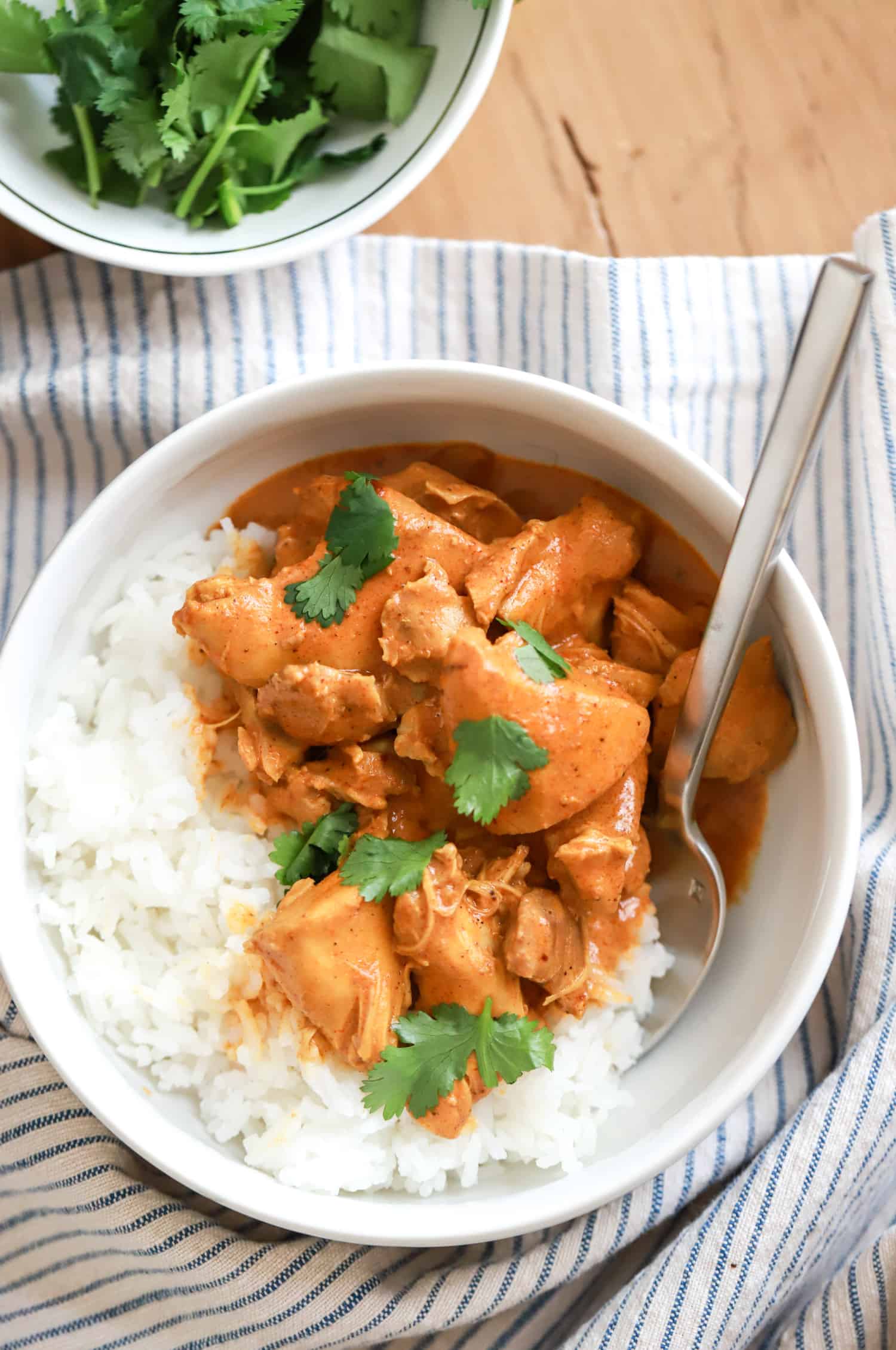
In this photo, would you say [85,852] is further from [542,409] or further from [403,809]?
[542,409]

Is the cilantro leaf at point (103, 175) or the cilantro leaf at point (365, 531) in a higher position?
the cilantro leaf at point (103, 175)

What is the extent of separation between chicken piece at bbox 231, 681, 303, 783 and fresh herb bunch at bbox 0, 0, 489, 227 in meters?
1.16

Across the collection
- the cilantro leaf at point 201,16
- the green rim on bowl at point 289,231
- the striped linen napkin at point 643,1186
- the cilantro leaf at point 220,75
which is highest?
the cilantro leaf at point 201,16

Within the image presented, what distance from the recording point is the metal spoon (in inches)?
69.0

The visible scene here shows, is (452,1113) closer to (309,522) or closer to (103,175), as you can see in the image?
(309,522)

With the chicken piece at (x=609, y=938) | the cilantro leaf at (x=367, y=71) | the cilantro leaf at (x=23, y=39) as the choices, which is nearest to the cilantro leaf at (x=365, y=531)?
the chicken piece at (x=609, y=938)

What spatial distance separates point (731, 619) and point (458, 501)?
0.65 m

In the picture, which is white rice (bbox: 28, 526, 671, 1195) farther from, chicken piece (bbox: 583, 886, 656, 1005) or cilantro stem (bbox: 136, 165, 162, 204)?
cilantro stem (bbox: 136, 165, 162, 204)

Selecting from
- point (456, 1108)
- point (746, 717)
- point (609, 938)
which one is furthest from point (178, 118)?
point (456, 1108)

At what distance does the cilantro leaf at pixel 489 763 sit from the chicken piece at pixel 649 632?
394 mm

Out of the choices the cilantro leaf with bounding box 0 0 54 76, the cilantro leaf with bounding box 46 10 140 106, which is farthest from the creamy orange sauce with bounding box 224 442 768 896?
the cilantro leaf with bounding box 0 0 54 76

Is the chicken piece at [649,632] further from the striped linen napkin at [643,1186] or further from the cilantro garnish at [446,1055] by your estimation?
the cilantro garnish at [446,1055]

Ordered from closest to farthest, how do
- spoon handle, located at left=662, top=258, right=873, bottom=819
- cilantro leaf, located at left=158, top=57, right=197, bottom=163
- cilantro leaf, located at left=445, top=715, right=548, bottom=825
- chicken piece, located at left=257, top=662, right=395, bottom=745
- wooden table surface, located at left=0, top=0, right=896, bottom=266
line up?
spoon handle, located at left=662, top=258, right=873, bottom=819
cilantro leaf, located at left=445, top=715, right=548, bottom=825
chicken piece, located at left=257, top=662, right=395, bottom=745
cilantro leaf, located at left=158, top=57, right=197, bottom=163
wooden table surface, located at left=0, top=0, right=896, bottom=266

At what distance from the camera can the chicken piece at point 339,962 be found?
2.26 meters
